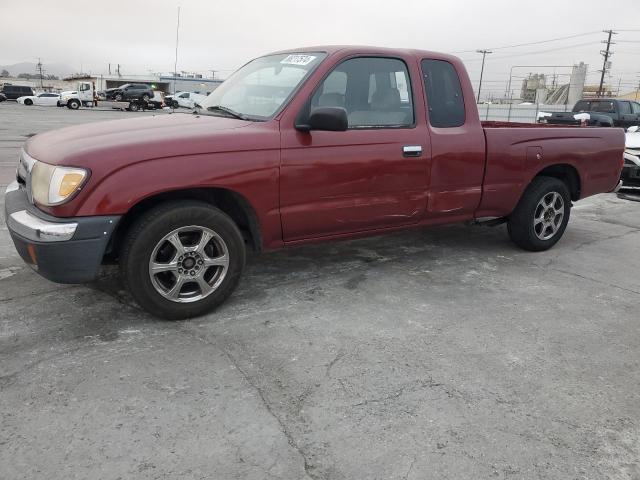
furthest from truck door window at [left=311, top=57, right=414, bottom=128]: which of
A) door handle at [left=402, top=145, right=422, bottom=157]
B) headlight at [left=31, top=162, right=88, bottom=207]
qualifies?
headlight at [left=31, top=162, right=88, bottom=207]

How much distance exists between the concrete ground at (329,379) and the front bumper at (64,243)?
429 millimetres

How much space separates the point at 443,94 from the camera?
4523mm

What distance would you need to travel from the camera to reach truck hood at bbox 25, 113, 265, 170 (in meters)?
3.06

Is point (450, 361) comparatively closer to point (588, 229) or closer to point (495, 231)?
point (495, 231)

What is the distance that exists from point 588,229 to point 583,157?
5.33 feet

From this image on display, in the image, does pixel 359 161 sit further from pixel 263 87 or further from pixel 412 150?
pixel 263 87

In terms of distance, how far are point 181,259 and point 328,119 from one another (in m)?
1.31

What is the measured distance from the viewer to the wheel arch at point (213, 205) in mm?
3324

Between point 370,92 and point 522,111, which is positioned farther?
point 522,111

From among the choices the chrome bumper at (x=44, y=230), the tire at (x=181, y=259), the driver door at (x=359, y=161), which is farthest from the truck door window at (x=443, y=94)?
the chrome bumper at (x=44, y=230)

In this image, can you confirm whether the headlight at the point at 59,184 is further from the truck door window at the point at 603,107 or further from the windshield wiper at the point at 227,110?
the truck door window at the point at 603,107

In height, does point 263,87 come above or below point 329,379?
above

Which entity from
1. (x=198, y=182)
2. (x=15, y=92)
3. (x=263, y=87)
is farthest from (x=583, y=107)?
(x=15, y=92)

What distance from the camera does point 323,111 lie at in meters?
3.49
